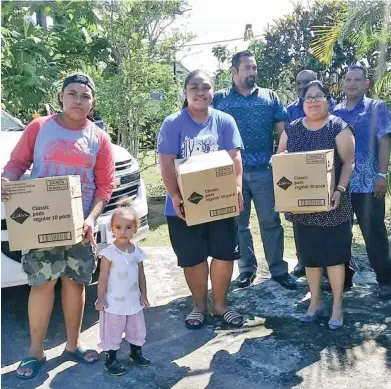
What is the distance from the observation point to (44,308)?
3.16m

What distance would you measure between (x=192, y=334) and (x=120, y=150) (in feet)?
5.82

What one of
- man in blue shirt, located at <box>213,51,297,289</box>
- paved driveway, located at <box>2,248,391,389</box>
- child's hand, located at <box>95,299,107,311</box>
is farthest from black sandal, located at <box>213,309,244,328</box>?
child's hand, located at <box>95,299,107,311</box>

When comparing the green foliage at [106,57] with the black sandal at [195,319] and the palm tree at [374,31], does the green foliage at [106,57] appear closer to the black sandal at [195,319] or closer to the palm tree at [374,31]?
the palm tree at [374,31]

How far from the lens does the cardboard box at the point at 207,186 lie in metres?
3.26

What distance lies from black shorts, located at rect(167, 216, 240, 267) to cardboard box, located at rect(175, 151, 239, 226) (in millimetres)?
323

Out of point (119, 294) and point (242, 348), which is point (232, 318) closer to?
point (242, 348)

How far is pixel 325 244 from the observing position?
3.72 metres

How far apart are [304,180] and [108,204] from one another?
1.56 m

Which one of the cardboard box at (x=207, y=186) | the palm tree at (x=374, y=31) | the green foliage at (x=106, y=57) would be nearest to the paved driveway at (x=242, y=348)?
A: the cardboard box at (x=207, y=186)

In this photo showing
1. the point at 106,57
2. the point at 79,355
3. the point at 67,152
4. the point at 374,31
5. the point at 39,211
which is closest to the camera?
the point at 39,211

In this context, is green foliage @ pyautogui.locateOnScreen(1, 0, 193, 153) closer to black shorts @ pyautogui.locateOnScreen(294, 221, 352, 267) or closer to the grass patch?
the grass patch

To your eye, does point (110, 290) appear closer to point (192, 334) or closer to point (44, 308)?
point (44, 308)

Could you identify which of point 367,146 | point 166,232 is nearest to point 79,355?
point 367,146

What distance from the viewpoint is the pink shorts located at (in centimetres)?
314
